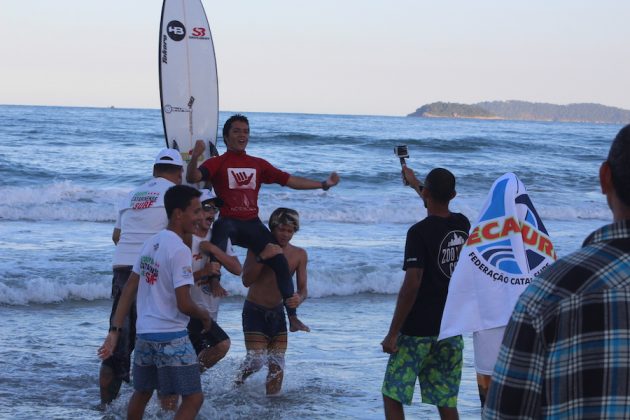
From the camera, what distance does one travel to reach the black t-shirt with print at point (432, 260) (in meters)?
4.79

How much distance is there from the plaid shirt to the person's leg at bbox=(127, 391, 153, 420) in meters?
3.59

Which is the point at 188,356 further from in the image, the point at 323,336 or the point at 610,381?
the point at 323,336

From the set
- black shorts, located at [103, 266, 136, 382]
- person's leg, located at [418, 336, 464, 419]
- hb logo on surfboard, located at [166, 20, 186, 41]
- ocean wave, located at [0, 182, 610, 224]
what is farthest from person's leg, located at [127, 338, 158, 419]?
ocean wave, located at [0, 182, 610, 224]

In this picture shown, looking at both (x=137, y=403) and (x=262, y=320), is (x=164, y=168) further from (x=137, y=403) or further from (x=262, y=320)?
(x=137, y=403)

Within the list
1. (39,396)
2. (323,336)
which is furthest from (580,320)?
(323,336)

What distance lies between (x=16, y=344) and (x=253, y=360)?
2.86m

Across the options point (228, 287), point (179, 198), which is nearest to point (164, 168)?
point (179, 198)

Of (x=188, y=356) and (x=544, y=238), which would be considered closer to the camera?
(x=544, y=238)

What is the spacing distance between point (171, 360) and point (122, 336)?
52.1 inches

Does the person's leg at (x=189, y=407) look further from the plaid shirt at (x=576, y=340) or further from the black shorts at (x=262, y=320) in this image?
the plaid shirt at (x=576, y=340)

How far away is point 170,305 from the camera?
4754 millimetres

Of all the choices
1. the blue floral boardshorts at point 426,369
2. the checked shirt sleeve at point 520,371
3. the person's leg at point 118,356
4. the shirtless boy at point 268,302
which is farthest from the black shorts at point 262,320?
the checked shirt sleeve at point 520,371

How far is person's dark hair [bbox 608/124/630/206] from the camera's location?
1738 mm

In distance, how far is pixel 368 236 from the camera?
1576 centimetres
